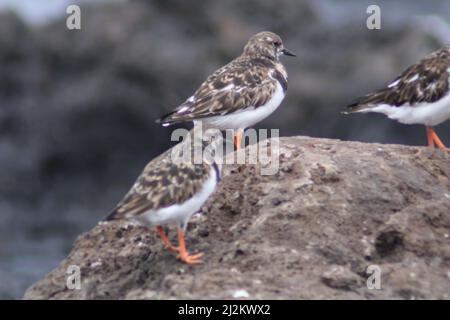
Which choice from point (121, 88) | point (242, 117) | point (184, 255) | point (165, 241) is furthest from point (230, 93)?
point (121, 88)

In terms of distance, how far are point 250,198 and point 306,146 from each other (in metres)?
0.88

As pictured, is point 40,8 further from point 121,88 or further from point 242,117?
point 242,117

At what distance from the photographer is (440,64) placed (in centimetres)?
910

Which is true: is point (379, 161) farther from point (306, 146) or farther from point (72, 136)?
point (72, 136)

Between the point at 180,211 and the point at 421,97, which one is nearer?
the point at 180,211

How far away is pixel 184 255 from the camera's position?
6809 millimetres

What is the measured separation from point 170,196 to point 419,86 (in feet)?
11.6

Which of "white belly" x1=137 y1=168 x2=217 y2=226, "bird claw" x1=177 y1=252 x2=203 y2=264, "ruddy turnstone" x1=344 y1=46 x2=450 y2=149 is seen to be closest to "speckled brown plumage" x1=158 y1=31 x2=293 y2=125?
"ruddy turnstone" x1=344 y1=46 x2=450 y2=149

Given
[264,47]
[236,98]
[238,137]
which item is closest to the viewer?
[236,98]

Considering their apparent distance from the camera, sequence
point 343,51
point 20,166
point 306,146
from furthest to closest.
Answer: point 343,51, point 20,166, point 306,146

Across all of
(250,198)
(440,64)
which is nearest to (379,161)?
(250,198)

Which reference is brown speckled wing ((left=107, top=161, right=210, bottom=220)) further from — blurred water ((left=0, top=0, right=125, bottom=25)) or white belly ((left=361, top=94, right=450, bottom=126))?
blurred water ((left=0, top=0, right=125, bottom=25))

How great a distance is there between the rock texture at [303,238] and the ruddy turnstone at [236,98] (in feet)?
4.54

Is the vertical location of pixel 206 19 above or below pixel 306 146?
above
